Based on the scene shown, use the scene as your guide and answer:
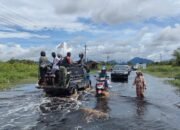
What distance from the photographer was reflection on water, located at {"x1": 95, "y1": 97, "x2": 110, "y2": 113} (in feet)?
54.6

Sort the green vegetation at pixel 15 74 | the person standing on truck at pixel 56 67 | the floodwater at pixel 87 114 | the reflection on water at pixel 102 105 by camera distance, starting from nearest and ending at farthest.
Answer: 1. the floodwater at pixel 87 114
2. the reflection on water at pixel 102 105
3. the person standing on truck at pixel 56 67
4. the green vegetation at pixel 15 74

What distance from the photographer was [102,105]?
1802 cm

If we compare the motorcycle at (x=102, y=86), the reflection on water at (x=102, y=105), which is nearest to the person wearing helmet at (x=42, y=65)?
the motorcycle at (x=102, y=86)

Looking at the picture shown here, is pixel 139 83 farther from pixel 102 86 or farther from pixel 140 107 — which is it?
pixel 140 107

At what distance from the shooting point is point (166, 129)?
1264cm

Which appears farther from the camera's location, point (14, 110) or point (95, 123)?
point (14, 110)

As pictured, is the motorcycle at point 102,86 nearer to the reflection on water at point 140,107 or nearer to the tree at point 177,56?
the reflection on water at point 140,107

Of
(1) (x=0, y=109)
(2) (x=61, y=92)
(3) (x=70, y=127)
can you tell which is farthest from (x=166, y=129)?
(2) (x=61, y=92)

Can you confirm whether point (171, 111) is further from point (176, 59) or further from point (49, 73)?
point (176, 59)

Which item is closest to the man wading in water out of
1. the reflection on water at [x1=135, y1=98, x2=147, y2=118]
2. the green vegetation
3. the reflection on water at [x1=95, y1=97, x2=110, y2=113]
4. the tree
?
the reflection on water at [x1=135, y1=98, x2=147, y2=118]

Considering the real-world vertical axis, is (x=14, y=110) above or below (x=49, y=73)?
below

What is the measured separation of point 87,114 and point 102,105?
3.27m

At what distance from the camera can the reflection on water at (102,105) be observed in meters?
16.6

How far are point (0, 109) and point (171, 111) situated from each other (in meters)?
7.83
